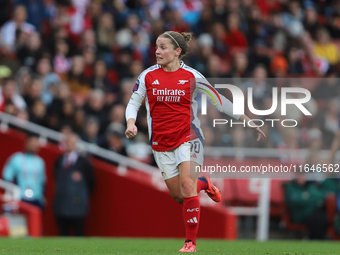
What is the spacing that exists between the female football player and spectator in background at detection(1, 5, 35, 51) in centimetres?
661

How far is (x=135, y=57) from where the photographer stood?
44.8 feet

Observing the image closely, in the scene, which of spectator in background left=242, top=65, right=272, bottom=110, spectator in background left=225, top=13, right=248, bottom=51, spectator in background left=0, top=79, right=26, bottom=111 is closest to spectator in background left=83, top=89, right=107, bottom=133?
spectator in background left=0, top=79, right=26, bottom=111

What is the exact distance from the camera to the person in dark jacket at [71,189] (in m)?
10.9

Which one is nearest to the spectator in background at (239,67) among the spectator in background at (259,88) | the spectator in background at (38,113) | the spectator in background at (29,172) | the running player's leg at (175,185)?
the spectator in background at (259,88)

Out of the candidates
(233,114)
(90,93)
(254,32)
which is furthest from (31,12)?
(233,114)

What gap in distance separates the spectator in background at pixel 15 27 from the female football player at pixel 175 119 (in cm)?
661

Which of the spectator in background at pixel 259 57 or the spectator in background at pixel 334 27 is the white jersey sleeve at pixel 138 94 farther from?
the spectator in background at pixel 334 27

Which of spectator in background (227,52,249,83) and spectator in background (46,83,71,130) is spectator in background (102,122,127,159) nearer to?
spectator in background (46,83,71,130)

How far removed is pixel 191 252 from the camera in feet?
20.5

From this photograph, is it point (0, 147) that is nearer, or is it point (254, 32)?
point (0, 147)

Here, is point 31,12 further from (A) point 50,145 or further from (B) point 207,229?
(B) point 207,229

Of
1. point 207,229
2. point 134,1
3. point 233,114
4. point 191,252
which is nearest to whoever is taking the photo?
point 191,252

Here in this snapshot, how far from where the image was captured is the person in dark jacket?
10.9 m

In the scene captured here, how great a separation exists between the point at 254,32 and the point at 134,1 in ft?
9.62
